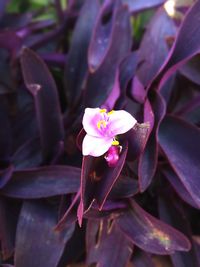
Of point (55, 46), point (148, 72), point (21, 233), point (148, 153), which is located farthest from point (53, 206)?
point (55, 46)

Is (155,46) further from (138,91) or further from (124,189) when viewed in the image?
(124,189)

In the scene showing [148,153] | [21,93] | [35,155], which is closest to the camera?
[148,153]

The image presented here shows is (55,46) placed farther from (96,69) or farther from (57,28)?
(96,69)

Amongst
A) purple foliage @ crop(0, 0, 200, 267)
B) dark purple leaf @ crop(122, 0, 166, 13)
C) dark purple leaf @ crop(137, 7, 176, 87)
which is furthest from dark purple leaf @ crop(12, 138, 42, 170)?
dark purple leaf @ crop(122, 0, 166, 13)

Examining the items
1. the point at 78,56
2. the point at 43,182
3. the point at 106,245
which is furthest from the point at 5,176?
the point at 78,56

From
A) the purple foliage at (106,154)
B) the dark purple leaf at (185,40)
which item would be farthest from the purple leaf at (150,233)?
the dark purple leaf at (185,40)

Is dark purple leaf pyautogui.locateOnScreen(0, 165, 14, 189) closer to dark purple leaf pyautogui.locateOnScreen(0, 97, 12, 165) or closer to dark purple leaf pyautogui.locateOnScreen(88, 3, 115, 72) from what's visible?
dark purple leaf pyautogui.locateOnScreen(0, 97, 12, 165)

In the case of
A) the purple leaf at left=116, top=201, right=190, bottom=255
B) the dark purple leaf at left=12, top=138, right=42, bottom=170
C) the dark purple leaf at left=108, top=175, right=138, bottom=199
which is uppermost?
the dark purple leaf at left=108, top=175, right=138, bottom=199

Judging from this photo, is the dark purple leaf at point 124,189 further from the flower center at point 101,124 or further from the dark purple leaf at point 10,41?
the dark purple leaf at point 10,41
